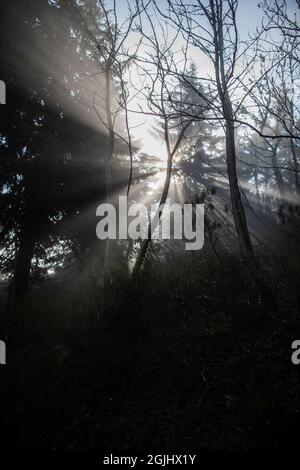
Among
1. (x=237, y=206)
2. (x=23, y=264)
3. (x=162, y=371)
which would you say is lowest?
(x=162, y=371)

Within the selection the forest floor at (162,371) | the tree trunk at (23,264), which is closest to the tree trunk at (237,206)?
the forest floor at (162,371)

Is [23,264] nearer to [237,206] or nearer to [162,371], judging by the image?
[162,371]

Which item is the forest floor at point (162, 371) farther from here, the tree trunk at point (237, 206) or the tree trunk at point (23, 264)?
the tree trunk at point (23, 264)

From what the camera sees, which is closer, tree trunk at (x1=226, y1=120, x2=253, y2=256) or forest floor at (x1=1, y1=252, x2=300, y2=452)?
forest floor at (x1=1, y1=252, x2=300, y2=452)

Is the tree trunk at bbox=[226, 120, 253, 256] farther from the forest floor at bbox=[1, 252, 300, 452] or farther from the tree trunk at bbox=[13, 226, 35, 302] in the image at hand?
the tree trunk at bbox=[13, 226, 35, 302]

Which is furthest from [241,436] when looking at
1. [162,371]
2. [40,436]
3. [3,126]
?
[3,126]

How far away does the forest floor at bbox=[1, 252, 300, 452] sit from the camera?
12.1 feet

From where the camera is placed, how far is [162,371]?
474 cm

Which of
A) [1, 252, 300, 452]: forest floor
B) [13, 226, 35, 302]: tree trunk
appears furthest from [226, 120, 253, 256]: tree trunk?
[13, 226, 35, 302]: tree trunk

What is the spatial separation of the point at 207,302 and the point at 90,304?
2.49m

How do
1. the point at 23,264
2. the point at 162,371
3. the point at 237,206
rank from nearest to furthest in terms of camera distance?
the point at 162,371, the point at 237,206, the point at 23,264

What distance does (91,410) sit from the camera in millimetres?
4363

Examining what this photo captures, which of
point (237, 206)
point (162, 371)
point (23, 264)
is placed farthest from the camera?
point (23, 264)

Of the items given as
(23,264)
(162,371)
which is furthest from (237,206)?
(23,264)
